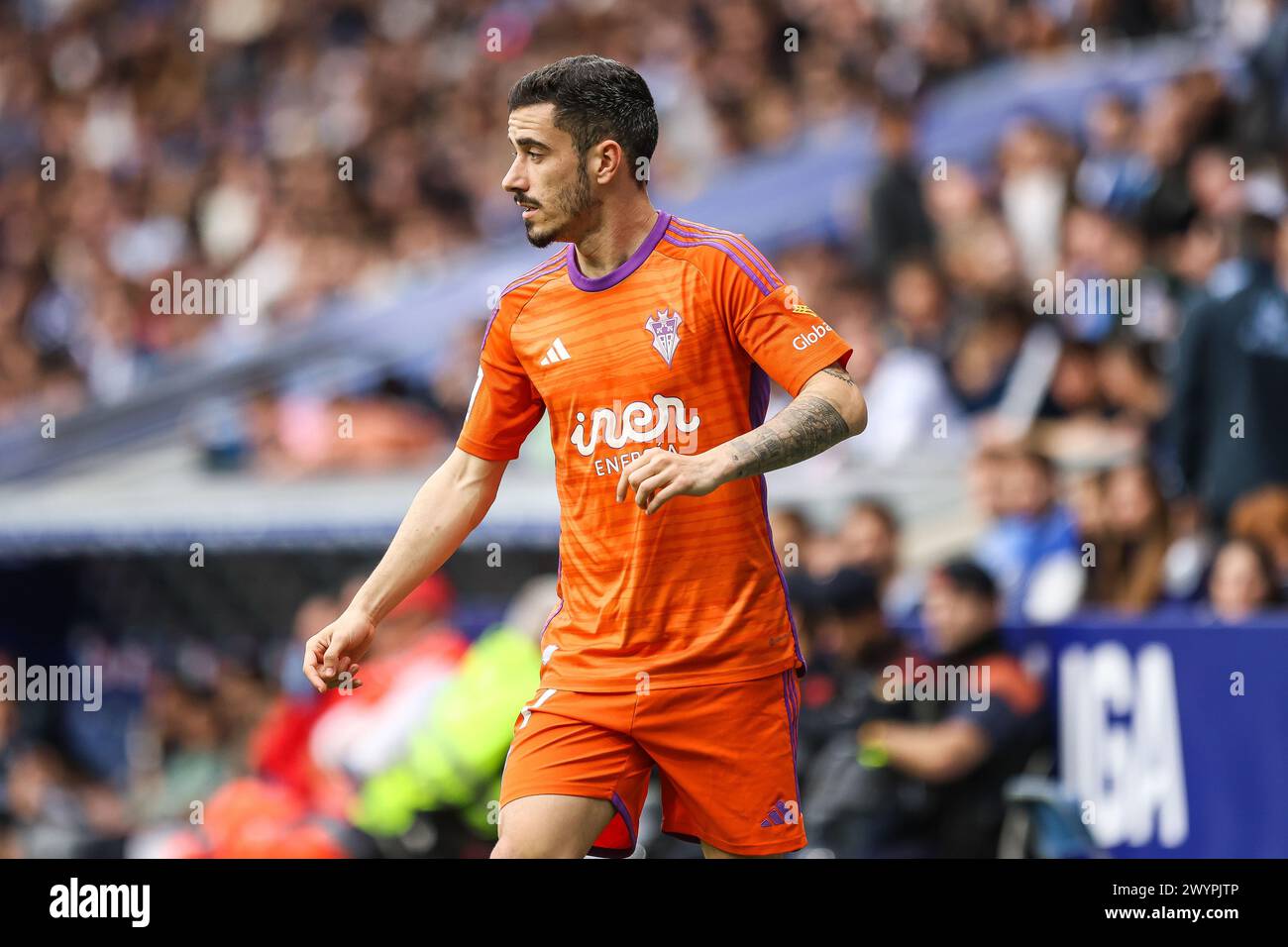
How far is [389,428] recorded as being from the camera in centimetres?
1116

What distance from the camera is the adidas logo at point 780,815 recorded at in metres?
4.02

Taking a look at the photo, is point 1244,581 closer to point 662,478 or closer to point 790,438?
point 790,438

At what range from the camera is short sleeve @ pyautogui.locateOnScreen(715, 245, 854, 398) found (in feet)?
12.8

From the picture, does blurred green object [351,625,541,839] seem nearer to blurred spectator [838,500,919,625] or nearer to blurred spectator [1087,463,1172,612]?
blurred spectator [838,500,919,625]

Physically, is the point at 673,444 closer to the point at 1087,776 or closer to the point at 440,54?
the point at 1087,776

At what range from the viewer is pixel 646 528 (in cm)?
404

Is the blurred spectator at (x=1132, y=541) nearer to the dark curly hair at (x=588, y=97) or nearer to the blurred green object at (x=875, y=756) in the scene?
the blurred green object at (x=875, y=756)

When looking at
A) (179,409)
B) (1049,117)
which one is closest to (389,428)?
(179,409)

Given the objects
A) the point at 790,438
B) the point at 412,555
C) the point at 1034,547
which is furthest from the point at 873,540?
the point at 790,438

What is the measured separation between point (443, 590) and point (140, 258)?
8481 millimetres

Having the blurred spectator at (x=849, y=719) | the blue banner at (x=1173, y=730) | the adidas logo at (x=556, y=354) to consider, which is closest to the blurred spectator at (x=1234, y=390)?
the blue banner at (x=1173, y=730)

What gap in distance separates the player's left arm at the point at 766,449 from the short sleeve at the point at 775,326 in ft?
0.12

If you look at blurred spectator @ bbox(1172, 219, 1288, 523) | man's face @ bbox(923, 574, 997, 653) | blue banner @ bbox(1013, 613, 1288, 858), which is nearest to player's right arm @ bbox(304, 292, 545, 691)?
man's face @ bbox(923, 574, 997, 653)

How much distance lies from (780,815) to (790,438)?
0.87 m
